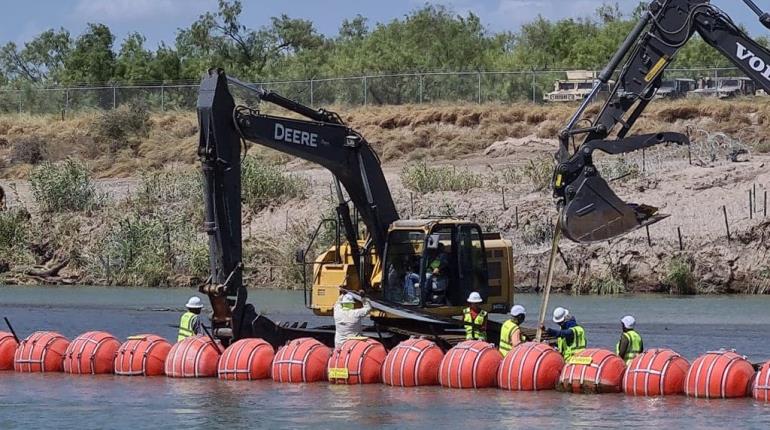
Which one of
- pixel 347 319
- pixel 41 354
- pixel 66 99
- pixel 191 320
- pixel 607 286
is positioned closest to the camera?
pixel 347 319

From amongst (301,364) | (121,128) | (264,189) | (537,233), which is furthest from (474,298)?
(121,128)

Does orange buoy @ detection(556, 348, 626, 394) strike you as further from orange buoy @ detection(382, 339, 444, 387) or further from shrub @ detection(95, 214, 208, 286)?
shrub @ detection(95, 214, 208, 286)

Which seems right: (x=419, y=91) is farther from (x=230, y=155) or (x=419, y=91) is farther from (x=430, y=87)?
(x=230, y=155)

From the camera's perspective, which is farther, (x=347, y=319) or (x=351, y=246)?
(x=351, y=246)

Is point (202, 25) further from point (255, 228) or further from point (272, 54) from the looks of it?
point (255, 228)

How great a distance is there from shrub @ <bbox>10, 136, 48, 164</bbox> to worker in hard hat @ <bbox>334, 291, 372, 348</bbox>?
46.2 metres

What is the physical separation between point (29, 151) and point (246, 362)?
→ 46927 millimetres

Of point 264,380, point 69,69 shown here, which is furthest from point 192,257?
point 69,69

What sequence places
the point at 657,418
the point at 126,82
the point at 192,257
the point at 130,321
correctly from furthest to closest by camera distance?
the point at 126,82 < the point at 192,257 < the point at 130,321 < the point at 657,418

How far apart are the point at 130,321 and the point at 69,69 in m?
53.9

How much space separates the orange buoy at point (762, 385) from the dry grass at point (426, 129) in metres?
36.2

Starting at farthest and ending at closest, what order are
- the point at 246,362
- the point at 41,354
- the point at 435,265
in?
1. the point at 41,354
2. the point at 435,265
3. the point at 246,362

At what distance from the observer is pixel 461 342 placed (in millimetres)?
28484

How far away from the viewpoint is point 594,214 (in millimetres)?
26328
